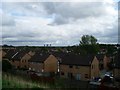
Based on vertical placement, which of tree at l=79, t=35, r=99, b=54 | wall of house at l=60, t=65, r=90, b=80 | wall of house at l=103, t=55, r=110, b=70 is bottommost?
wall of house at l=60, t=65, r=90, b=80

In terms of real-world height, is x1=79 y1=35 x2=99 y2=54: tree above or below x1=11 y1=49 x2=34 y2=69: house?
above

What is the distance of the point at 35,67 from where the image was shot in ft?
117

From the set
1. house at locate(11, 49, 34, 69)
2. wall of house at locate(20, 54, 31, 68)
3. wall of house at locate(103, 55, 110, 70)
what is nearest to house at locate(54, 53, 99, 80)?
wall of house at locate(20, 54, 31, 68)

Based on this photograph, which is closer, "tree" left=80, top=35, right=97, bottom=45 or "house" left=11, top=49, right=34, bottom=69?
"house" left=11, top=49, right=34, bottom=69

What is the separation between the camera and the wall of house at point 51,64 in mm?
34362

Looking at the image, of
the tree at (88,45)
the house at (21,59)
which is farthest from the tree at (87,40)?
the house at (21,59)

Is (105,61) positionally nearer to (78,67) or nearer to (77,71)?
(78,67)

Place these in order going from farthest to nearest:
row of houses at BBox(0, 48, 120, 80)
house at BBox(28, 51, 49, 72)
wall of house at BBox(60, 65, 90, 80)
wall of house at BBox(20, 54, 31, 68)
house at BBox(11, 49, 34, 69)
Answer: house at BBox(11, 49, 34, 69)
wall of house at BBox(20, 54, 31, 68)
house at BBox(28, 51, 49, 72)
row of houses at BBox(0, 48, 120, 80)
wall of house at BBox(60, 65, 90, 80)

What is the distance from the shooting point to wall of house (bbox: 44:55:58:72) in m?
34.4

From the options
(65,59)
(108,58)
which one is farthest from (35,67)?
(108,58)

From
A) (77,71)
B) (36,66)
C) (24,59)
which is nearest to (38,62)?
(36,66)

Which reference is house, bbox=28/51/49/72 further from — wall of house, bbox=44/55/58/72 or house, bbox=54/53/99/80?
house, bbox=54/53/99/80

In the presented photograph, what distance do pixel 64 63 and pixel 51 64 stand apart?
12.4ft

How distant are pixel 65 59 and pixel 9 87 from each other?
79.1 ft
